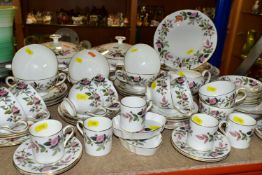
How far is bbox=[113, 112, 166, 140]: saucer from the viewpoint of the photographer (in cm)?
80

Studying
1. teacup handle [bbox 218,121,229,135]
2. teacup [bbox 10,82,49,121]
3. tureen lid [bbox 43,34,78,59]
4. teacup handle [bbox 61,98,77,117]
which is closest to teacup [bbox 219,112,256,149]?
teacup handle [bbox 218,121,229,135]

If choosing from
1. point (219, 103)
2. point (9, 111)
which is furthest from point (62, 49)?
point (219, 103)

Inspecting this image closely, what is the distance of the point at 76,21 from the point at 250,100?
206cm

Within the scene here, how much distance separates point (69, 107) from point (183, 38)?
2.42ft

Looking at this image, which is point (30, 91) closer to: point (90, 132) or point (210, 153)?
point (90, 132)

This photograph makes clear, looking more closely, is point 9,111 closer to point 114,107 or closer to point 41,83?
point 41,83

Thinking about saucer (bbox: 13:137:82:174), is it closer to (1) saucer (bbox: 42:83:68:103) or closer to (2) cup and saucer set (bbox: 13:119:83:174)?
(2) cup and saucer set (bbox: 13:119:83:174)

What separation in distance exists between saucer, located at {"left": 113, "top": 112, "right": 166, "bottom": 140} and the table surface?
0.05m

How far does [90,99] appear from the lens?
91cm

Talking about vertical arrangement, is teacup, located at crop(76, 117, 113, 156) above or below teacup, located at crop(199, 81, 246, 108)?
below

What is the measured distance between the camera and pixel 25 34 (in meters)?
2.71

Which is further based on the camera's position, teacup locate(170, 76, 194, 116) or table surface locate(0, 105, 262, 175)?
teacup locate(170, 76, 194, 116)

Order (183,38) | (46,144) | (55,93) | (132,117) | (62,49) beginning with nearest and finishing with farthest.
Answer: (46,144) → (132,117) → (55,93) → (62,49) → (183,38)

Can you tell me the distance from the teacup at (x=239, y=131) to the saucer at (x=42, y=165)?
1.52ft
